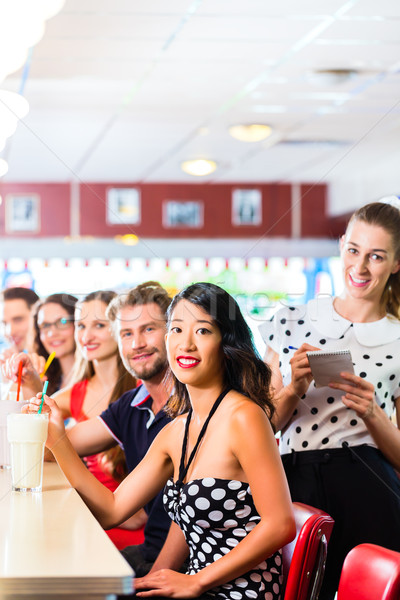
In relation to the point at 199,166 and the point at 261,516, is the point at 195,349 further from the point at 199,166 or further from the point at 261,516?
the point at 199,166

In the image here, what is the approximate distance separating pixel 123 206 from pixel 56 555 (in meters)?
7.06

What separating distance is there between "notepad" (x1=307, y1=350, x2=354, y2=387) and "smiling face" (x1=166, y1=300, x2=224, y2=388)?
12.3 inches

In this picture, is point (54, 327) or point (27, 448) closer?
point (27, 448)

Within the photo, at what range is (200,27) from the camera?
3553mm

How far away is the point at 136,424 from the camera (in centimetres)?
197

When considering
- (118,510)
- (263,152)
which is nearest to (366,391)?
(118,510)

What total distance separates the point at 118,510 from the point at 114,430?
481 millimetres

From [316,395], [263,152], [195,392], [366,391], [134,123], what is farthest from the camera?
[263,152]

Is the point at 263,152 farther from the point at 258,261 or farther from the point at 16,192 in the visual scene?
the point at 16,192

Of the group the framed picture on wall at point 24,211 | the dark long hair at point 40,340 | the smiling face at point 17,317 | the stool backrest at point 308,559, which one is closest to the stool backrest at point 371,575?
the stool backrest at point 308,559

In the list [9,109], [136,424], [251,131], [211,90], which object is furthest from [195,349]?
[251,131]

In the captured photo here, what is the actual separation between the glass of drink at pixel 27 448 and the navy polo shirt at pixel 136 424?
0.37m

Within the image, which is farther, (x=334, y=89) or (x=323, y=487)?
(x=334, y=89)

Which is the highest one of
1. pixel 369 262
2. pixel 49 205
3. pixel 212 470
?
pixel 49 205
